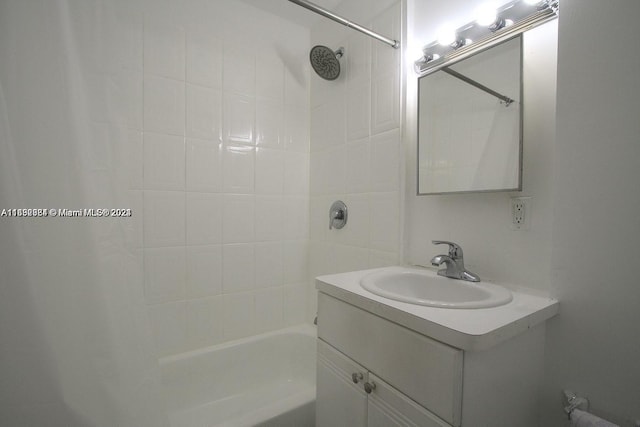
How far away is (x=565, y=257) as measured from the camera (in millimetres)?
770

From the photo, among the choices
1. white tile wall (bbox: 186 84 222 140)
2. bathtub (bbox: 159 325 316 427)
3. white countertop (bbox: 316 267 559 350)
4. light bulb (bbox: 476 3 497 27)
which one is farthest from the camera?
white tile wall (bbox: 186 84 222 140)

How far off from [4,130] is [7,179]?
11 centimetres

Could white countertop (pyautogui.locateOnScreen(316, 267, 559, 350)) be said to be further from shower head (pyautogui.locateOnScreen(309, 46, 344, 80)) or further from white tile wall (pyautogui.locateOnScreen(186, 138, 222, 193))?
shower head (pyautogui.locateOnScreen(309, 46, 344, 80))

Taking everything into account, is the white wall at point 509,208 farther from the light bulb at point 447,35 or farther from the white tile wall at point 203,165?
the white tile wall at point 203,165

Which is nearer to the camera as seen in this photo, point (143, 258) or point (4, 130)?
point (4, 130)

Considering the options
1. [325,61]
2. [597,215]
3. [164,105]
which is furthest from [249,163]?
[597,215]

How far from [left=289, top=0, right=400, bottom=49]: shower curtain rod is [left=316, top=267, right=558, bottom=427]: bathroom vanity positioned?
1.05 meters

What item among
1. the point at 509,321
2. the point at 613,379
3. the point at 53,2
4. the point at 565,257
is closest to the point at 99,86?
the point at 53,2

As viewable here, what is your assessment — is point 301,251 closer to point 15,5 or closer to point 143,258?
point 143,258

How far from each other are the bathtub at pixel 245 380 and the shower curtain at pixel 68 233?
1.99 ft

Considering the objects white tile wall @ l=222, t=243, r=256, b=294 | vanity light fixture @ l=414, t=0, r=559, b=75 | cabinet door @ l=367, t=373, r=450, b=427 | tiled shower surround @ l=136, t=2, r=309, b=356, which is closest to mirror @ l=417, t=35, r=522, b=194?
vanity light fixture @ l=414, t=0, r=559, b=75

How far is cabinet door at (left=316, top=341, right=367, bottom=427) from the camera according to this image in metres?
0.83

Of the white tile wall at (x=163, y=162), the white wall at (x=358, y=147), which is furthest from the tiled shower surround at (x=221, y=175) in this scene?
the white wall at (x=358, y=147)

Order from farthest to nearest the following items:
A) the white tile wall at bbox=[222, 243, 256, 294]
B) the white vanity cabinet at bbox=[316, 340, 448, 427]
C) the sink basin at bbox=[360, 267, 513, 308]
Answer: the white tile wall at bbox=[222, 243, 256, 294] < the sink basin at bbox=[360, 267, 513, 308] < the white vanity cabinet at bbox=[316, 340, 448, 427]
